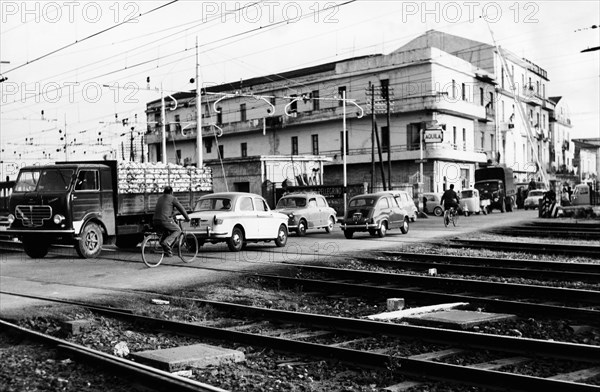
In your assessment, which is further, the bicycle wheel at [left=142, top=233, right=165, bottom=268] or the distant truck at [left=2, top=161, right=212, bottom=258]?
the distant truck at [left=2, top=161, right=212, bottom=258]

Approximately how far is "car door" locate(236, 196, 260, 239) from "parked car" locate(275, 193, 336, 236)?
643cm

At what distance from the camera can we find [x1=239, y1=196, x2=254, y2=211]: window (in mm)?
20417

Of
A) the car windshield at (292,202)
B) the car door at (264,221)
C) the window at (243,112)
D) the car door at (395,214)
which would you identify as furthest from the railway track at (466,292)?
the window at (243,112)

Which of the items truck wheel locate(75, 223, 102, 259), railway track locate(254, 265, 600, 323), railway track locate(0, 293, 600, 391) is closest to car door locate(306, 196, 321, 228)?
truck wheel locate(75, 223, 102, 259)

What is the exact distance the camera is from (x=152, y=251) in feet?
55.1

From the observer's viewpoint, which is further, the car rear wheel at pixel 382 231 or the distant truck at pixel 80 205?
the car rear wheel at pixel 382 231

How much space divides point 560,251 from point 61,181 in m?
13.9

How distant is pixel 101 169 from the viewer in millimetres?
20672

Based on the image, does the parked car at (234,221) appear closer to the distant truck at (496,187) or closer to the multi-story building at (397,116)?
the multi-story building at (397,116)

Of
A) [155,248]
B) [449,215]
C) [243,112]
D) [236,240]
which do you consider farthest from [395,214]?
[243,112]

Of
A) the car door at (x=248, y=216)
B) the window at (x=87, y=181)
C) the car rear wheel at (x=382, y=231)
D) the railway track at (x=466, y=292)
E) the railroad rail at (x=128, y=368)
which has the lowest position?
the railway track at (x=466, y=292)

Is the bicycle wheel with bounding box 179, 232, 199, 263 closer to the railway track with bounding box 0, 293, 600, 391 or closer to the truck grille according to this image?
the truck grille

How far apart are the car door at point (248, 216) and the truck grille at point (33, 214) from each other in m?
5.21

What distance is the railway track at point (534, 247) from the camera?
19.2 m
